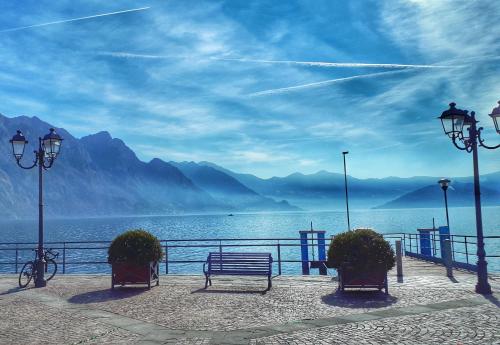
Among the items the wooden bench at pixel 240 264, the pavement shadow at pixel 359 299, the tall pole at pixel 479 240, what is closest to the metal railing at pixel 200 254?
the wooden bench at pixel 240 264

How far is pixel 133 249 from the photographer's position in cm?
1351

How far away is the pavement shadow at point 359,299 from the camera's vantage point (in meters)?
10.8

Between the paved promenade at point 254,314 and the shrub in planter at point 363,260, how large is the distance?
38cm

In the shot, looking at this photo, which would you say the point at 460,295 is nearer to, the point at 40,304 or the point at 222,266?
the point at 222,266

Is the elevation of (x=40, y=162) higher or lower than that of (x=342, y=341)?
higher

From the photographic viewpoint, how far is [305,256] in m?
22.2

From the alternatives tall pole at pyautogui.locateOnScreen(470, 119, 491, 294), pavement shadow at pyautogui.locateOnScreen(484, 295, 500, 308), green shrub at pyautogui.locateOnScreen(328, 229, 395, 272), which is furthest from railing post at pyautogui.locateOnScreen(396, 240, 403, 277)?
pavement shadow at pyautogui.locateOnScreen(484, 295, 500, 308)

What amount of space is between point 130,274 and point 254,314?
200 inches

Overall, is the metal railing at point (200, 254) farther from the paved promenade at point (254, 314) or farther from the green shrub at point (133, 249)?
the paved promenade at point (254, 314)

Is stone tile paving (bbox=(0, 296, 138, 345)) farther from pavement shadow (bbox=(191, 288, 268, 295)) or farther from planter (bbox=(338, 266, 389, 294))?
planter (bbox=(338, 266, 389, 294))

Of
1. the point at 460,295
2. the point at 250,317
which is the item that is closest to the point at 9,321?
the point at 250,317

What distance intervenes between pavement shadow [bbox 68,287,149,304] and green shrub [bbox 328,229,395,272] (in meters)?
5.70

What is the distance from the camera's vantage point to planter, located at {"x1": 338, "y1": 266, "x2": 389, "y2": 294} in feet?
39.2

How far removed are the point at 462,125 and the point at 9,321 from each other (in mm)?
12331
